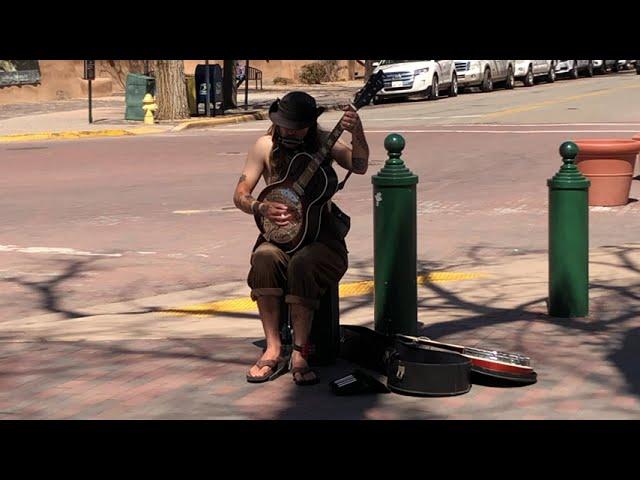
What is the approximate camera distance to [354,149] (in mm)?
6574

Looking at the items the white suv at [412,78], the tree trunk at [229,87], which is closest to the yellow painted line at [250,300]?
the tree trunk at [229,87]

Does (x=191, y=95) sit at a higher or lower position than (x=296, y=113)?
higher

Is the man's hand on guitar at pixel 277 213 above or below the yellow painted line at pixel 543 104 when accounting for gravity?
below

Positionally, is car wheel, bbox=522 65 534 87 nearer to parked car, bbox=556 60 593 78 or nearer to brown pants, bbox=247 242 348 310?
parked car, bbox=556 60 593 78

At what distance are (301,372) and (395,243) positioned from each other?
3.54 ft

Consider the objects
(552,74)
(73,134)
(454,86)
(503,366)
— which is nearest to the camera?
(503,366)

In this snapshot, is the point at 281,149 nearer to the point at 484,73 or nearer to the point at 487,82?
the point at 484,73

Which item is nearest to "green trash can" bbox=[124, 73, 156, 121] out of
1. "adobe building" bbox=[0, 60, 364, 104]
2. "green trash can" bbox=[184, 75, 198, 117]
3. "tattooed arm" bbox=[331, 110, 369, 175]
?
"green trash can" bbox=[184, 75, 198, 117]

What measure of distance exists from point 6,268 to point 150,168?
27.7ft

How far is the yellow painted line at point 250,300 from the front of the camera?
349 inches

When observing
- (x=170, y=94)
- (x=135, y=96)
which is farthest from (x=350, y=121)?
(x=135, y=96)

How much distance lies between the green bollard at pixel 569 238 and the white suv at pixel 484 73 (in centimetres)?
2831

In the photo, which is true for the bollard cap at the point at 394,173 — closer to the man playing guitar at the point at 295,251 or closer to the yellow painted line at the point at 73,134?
the man playing guitar at the point at 295,251
